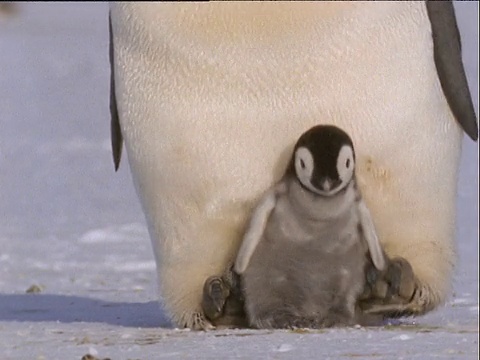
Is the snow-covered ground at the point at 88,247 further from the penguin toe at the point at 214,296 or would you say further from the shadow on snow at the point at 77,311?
the penguin toe at the point at 214,296

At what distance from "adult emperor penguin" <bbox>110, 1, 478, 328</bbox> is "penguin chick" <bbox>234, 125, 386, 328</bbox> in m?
0.10

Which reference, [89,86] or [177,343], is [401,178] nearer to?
[177,343]

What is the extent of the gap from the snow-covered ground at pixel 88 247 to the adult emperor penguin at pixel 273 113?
0.76 ft

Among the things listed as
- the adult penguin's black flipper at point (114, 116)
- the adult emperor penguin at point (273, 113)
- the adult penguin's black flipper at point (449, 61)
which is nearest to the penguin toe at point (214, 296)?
the adult emperor penguin at point (273, 113)

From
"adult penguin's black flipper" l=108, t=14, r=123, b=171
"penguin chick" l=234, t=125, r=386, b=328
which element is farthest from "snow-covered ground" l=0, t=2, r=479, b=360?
"adult penguin's black flipper" l=108, t=14, r=123, b=171

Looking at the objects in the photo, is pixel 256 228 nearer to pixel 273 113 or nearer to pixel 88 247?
pixel 273 113

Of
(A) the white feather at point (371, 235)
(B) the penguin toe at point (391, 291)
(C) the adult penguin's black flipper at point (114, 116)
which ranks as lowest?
(B) the penguin toe at point (391, 291)

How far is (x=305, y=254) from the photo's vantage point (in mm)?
3705

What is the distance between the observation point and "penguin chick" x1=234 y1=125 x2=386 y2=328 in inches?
144

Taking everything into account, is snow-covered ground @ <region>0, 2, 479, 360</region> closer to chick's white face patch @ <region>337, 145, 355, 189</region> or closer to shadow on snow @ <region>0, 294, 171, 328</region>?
shadow on snow @ <region>0, 294, 171, 328</region>

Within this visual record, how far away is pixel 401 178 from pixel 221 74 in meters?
0.52

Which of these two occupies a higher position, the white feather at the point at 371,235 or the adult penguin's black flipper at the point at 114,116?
the adult penguin's black flipper at the point at 114,116

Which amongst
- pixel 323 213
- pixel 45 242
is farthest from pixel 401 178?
pixel 45 242

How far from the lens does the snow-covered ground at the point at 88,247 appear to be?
3.25 m
